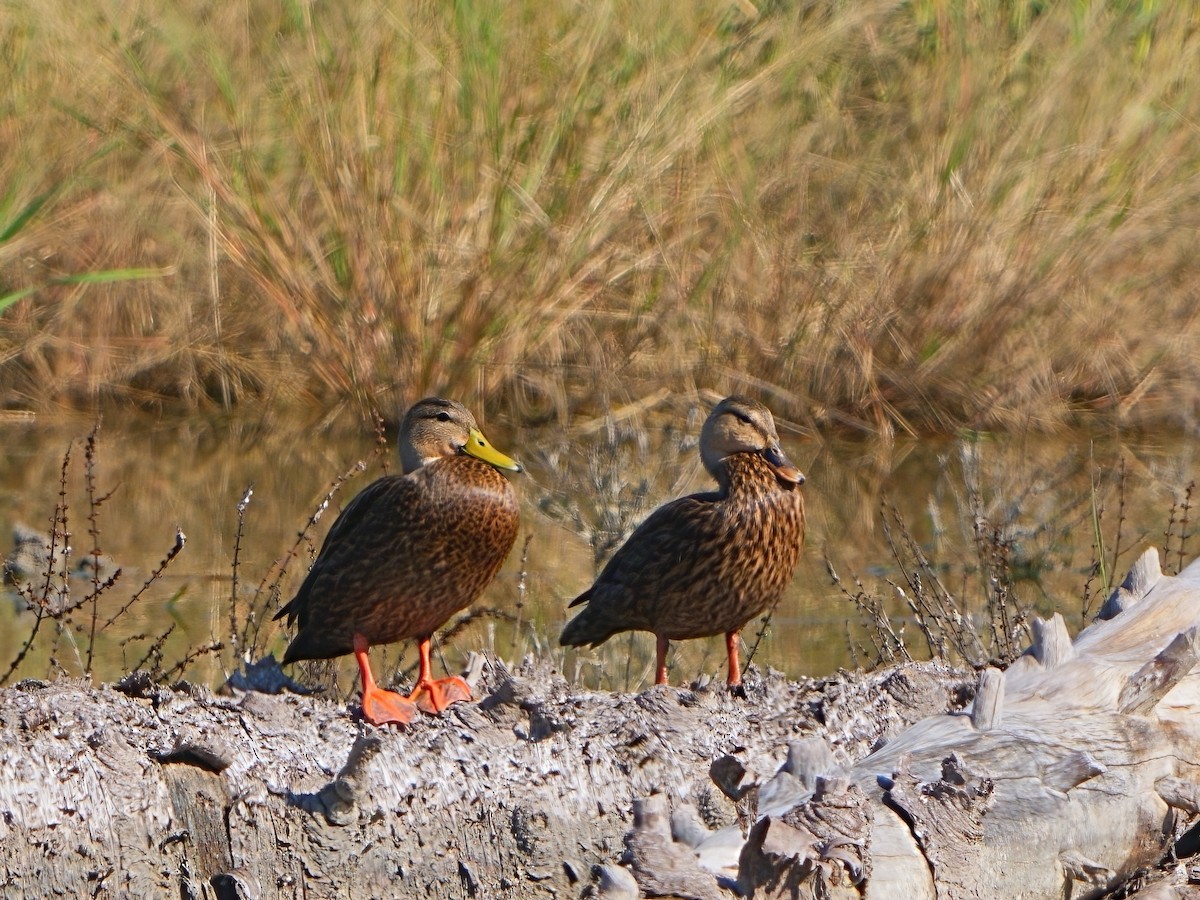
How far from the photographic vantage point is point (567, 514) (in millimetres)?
6676

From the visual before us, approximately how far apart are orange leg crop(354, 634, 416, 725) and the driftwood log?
15 centimetres

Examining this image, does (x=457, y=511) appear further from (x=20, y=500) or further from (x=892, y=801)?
(x=20, y=500)

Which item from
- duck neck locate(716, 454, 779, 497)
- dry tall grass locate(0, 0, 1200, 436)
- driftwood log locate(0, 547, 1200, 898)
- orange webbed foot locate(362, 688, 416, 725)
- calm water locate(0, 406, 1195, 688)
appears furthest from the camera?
dry tall grass locate(0, 0, 1200, 436)

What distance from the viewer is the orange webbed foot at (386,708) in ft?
11.1

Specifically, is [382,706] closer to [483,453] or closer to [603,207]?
[483,453]

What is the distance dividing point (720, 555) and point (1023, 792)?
1.40 m

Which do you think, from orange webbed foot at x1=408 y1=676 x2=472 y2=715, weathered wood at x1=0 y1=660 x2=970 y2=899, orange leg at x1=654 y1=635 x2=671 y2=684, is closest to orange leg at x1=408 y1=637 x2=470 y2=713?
orange webbed foot at x1=408 y1=676 x2=472 y2=715

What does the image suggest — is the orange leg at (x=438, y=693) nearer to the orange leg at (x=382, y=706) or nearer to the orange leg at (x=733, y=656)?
the orange leg at (x=382, y=706)

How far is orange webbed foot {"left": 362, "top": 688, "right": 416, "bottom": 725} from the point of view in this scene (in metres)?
3.39

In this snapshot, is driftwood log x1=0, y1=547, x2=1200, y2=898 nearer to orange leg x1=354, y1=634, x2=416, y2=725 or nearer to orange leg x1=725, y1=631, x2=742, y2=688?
orange leg x1=354, y1=634, x2=416, y2=725

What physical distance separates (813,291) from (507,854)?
5.63 m

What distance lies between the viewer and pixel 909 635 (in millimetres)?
5488

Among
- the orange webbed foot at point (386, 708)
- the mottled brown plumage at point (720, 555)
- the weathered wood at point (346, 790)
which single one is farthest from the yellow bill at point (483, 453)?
the weathered wood at point (346, 790)

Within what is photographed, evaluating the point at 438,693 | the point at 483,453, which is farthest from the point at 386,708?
the point at 483,453
